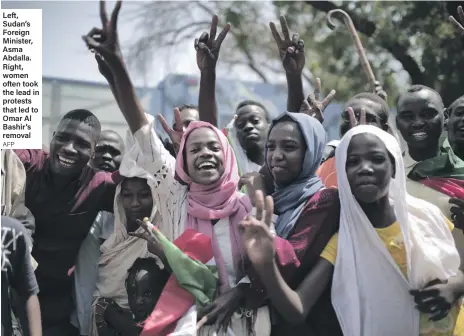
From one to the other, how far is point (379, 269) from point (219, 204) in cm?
82

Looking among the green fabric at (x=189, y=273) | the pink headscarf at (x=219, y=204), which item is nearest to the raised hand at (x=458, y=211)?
the pink headscarf at (x=219, y=204)

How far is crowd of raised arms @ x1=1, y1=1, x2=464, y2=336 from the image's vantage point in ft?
9.30

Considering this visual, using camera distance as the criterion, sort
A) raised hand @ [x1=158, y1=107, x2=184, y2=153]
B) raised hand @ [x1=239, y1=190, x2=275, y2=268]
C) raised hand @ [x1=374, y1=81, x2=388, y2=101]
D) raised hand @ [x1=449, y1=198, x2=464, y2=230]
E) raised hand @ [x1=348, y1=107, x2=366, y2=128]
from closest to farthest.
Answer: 1. raised hand @ [x1=239, y1=190, x2=275, y2=268]
2. raised hand @ [x1=449, y1=198, x2=464, y2=230]
3. raised hand @ [x1=348, y1=107, x2=366, y2=128]
4. raised hand @ [x1=158, y1=107, x2=184, y2=153]
5. raised hand @ [x1=374, y1=81, x2=388, y2=101]

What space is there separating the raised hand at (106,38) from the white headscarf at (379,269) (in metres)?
1.26

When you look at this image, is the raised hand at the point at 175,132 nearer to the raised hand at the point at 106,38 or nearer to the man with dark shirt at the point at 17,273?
the raised hand at the point at 106,38

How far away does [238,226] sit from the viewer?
107 inches

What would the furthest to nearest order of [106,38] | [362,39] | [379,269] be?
[362,39]
[106,38]
[379,269]

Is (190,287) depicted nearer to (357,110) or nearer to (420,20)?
(357,110)

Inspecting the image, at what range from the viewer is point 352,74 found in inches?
549

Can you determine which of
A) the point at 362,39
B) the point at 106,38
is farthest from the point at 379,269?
the point at 362,39

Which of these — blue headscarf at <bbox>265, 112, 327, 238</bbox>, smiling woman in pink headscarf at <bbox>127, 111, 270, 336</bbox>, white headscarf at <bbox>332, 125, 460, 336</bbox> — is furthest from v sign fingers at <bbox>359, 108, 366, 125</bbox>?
smiling woman in pink headscarf at <bbox>127, 111, 270, 336</bbox>

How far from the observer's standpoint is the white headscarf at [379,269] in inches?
111

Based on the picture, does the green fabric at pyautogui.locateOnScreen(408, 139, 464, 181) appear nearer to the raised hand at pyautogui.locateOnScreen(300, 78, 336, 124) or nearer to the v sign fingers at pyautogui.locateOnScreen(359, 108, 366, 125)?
the v sign fingers at pyautogui.locateOnScreen(359, 108, 366, 125)

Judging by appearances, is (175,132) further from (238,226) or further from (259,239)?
(259,239)
